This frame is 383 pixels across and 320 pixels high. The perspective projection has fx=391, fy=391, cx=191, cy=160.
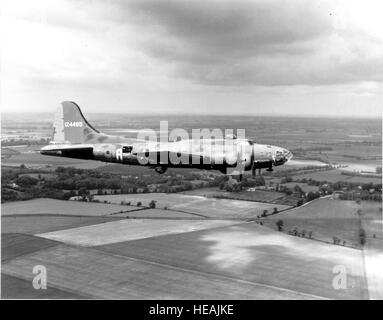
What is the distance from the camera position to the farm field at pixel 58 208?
93.2m

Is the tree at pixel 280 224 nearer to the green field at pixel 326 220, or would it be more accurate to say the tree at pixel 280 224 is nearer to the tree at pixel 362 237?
the green field at pixel 326 220

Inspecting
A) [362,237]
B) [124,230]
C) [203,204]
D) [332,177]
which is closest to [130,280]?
[124,230]

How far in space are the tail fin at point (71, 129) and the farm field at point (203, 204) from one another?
4715 cm

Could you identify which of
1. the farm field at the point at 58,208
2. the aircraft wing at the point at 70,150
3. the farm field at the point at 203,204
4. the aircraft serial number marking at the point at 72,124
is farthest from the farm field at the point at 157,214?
the aircraft wing at the point at 70,150

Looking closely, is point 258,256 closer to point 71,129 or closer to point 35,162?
point 71,129

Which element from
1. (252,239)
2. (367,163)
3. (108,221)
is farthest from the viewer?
(367,163)

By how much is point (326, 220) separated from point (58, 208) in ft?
212

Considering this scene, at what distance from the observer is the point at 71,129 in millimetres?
48562

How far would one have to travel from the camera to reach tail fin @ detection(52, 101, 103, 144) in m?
48.2

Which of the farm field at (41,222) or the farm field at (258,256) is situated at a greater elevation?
the farm field at (41,222)

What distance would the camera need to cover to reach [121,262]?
65.0 metres
